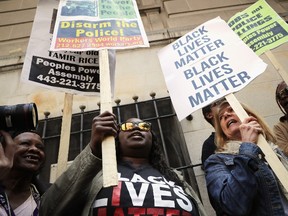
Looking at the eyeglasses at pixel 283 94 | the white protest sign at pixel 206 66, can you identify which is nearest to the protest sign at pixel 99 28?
the white protest sign at pixel 206 66

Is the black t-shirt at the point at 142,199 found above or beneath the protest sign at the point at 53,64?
beneath

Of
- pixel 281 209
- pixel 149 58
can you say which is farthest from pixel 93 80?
pixel 149 58

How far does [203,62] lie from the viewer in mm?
2301

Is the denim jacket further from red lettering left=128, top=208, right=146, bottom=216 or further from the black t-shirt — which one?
red lettering left=128, top=208, right=146, bottom=216

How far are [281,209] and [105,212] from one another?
3.24 feet

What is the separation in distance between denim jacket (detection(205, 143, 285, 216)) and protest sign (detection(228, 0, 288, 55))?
1.28 meters

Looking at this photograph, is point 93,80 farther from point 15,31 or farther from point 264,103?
point 15,31

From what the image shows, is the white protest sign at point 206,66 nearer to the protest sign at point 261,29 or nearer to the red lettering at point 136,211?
the protest sign at point 261,29

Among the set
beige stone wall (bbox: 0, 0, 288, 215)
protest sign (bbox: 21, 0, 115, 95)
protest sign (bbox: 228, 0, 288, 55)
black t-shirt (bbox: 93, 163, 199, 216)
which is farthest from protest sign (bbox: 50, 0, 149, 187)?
beige stone wall (bbox: 0, 0, 288, 215)

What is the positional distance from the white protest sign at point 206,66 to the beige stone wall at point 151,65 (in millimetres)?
1380

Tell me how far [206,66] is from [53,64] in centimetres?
130

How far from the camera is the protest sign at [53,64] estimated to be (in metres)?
2.44

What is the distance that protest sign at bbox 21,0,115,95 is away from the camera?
2441 mm

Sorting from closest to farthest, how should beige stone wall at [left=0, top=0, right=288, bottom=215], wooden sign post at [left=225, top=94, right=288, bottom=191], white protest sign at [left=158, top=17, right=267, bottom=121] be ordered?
wooden sign post at [left=225, top=94, right=288, bottom=191] < white protest sign at [left=158, top=17, right=267, bottom=121] < beige stone wall at [left=0, top=0, right=288, bottom=215]
